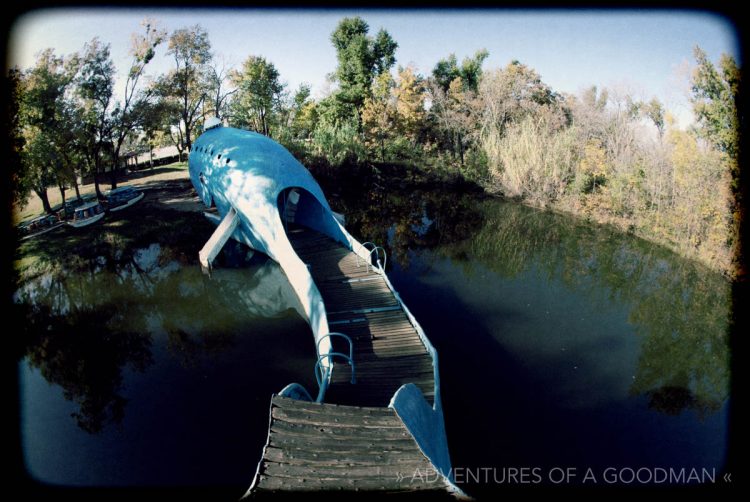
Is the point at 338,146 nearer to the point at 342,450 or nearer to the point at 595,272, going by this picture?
the point at 595,272

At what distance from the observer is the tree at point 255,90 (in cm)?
3328

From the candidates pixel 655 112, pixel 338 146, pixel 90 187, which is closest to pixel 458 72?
pixel 338 146

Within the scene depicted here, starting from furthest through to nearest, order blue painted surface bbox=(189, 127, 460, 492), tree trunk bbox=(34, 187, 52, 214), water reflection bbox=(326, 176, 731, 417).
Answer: tree trunk bbox=(34, 187, 52, 214)
blue painted surface bbox=(189, 127, 460, 492)
water reflection bbox=(326, 176, 731, 417)

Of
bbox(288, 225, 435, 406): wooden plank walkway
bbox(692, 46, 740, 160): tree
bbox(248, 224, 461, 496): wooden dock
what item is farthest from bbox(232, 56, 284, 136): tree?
bbox(248, 224, 461, 496): wooden dock

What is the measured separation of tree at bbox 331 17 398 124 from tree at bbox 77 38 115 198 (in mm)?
15988

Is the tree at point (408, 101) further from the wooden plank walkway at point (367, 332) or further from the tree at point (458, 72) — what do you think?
the wooden plank walkway at point (367, 332)

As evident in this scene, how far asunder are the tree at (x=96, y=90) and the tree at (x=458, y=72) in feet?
80.9

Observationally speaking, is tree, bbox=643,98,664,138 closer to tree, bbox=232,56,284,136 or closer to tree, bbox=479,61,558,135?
tree, bbox=479,61,558,135

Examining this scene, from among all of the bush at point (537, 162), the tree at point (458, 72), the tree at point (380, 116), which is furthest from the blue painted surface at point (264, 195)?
the tree at point (458, 72)

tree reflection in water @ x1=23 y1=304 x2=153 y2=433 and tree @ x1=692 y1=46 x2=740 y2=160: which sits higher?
tree @ x1=692 y1=46 x2=740 y2=160

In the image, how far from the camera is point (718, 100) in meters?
12.8

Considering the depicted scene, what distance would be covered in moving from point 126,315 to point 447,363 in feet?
27.6

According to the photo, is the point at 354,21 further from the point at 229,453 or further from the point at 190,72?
the point at 229,453

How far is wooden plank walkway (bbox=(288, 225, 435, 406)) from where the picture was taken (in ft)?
23.3
